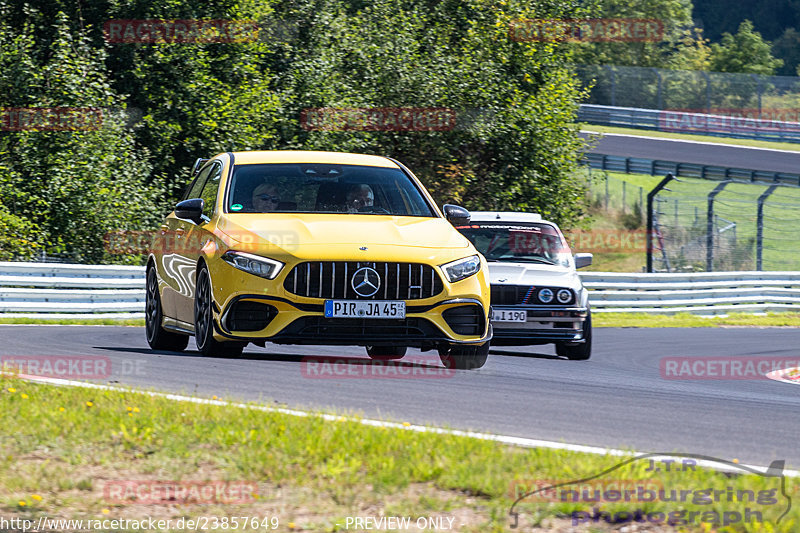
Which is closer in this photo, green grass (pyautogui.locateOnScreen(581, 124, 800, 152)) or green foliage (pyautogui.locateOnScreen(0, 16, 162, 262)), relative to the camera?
green foliage (pyautogui.locateOnScreen(0, 16, 162, 262))

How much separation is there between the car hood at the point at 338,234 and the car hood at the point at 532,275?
3.39 meters

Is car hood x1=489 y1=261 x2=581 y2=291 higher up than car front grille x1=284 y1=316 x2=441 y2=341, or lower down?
lower down

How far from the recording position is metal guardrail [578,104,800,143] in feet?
166

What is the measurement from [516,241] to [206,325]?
559 centimetres

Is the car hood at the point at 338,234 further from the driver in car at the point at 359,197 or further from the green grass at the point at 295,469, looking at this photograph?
the green grass at the point at 295,469

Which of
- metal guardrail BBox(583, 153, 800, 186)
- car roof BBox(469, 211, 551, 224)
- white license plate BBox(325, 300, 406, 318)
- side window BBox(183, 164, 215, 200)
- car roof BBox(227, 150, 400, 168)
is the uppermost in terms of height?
car roof BBox(227, 150, 400, 168)

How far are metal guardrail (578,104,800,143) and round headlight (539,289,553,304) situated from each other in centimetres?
4026

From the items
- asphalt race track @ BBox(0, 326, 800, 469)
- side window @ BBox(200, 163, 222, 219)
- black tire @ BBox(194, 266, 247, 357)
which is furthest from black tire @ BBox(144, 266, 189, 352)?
black tire @ BBox(194, 266, 247, 357)

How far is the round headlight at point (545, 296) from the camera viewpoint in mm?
12595

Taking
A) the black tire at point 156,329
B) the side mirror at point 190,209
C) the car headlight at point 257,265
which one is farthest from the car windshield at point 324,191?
the black tire at point 156,329

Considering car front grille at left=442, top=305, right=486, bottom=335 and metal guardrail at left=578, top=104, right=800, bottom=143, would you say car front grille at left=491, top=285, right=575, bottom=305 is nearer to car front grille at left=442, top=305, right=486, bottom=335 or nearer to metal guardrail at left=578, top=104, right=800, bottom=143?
car front grille at left=442, top=305, right=486, bottom=335

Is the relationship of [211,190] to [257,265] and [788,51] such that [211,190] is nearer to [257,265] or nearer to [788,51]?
[257,265]

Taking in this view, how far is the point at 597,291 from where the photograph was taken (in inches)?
982

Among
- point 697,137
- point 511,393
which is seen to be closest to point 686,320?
point 511,393
